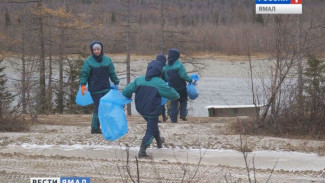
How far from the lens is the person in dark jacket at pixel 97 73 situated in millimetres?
8836

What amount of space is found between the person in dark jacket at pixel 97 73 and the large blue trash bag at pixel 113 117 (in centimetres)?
90

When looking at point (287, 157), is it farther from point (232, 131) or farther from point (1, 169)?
point (1, 169)

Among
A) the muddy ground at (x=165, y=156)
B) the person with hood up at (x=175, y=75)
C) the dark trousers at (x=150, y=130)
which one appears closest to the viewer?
the muddy ground at (x=165, y=156)

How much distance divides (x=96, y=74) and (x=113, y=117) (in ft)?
4.07

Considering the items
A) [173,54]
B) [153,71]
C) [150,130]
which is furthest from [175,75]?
[153,71]

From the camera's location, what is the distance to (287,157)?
8203 millimetres

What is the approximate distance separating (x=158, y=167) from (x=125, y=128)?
1.15 metres

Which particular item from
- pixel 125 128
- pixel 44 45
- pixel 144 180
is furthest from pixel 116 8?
pixel 144 180

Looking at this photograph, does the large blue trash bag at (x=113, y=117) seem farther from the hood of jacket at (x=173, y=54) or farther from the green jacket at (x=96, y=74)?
the hood of jacket at (x=173, y=54)

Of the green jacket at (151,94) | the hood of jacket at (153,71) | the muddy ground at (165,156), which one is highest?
the hood of jacket at (153,71)

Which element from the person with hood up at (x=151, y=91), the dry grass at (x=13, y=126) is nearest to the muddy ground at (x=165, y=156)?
the dry grass at (x=13, y=126)

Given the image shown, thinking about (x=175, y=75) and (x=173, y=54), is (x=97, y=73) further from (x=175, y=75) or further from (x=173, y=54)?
(x=175, y=75)

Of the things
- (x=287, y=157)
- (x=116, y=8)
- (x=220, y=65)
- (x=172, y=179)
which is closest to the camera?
(x=172, y=179)

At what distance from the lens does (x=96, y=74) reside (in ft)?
29.3
